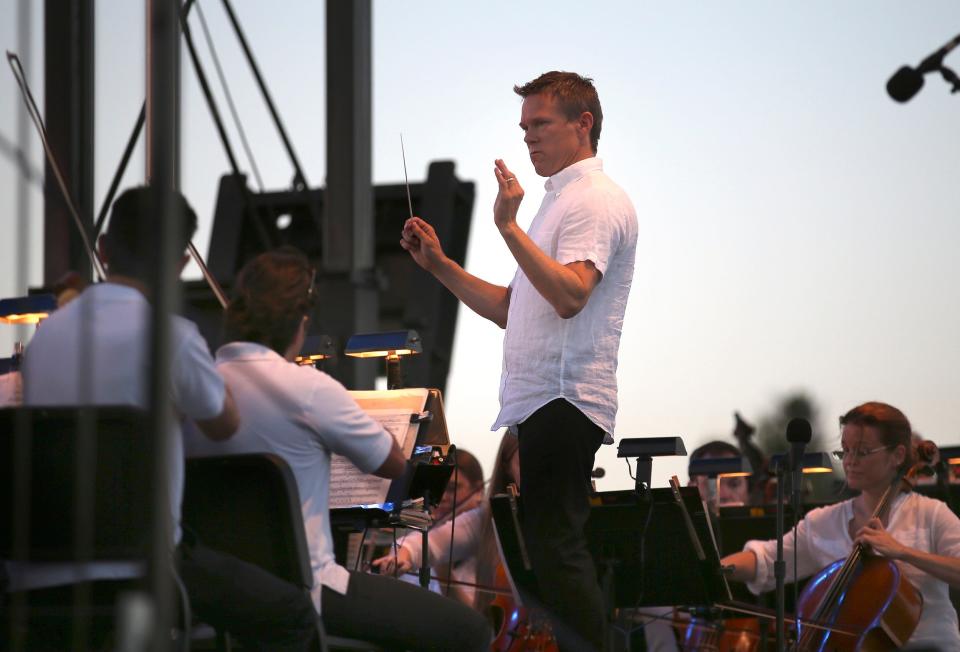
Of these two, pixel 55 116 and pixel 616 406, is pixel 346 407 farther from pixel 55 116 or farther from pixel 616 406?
pixel 55 116

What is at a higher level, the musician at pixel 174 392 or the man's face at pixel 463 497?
the musician at pixel 174 392

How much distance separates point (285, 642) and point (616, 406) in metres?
0.89

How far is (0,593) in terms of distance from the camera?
238 centimetres

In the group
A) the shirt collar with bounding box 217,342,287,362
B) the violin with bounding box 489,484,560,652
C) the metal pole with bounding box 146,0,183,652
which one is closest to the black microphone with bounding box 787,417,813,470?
the violin with bounding box 489,484,560,652

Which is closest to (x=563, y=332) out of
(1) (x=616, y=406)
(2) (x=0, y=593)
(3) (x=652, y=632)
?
(1) (x=616, y=406)

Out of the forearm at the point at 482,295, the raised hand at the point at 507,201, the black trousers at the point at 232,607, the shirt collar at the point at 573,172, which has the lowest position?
the black trousers at the point at 232,607

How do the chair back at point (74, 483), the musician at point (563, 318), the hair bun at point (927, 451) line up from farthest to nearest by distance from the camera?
1. the hair bun at point (927, 451)
2. the musician at point (563, 318)
3. the chair back at point (74, 483)

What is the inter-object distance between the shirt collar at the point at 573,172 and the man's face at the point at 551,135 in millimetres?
19

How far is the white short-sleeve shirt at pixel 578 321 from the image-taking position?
2.85 m

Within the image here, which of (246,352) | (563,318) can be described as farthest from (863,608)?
(246,352)

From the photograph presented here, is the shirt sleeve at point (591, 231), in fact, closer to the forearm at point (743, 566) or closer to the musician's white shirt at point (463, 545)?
the forearm at point (743, 566)

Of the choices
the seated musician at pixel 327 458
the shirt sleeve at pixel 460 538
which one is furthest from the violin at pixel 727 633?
the seated musician at pixel 327 458

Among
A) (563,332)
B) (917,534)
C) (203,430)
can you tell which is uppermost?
(563,332)

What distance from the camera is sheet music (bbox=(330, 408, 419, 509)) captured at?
319 centimetres
